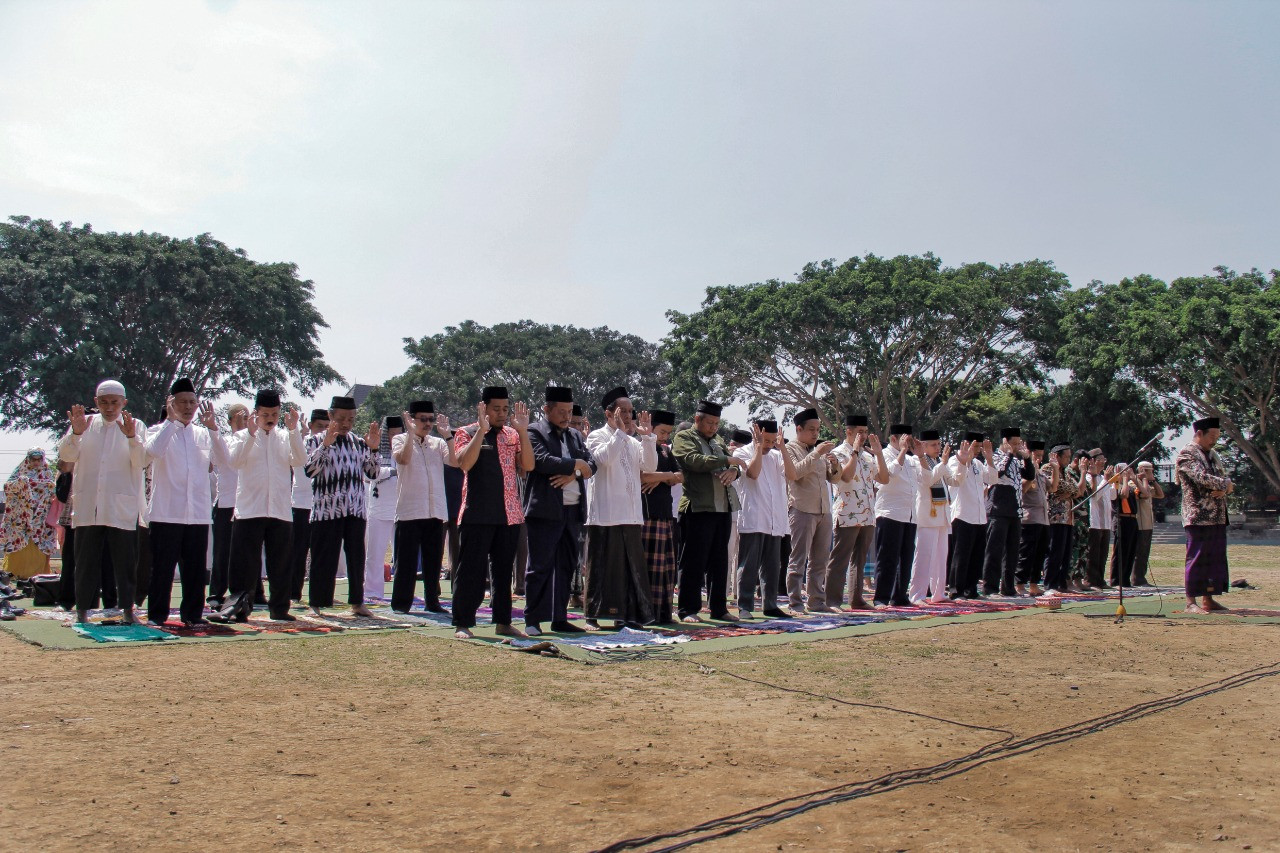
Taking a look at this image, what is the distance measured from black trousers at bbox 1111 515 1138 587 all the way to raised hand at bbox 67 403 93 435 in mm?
11606

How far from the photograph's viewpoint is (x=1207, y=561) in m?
9.89

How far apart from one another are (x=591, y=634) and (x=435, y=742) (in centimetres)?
344

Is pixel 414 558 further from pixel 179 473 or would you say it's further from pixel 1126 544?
pixel 1126 544

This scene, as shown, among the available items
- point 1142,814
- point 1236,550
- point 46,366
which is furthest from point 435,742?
point 46,366

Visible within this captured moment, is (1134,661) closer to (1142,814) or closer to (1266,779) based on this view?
(1266,779)

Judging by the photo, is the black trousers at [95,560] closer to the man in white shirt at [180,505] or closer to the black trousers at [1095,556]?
the man in white shirt at [180,505]

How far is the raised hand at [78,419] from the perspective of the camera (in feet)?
24.4

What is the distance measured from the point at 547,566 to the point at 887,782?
408 centimetres

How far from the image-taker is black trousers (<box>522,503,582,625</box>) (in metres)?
7.48

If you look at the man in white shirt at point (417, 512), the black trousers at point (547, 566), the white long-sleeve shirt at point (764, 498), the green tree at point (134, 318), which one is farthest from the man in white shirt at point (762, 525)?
the green tree at point (134, 318)

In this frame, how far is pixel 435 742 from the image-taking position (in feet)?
13.9

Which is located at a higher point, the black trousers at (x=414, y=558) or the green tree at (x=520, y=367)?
the green tree at (x=520, y=367)

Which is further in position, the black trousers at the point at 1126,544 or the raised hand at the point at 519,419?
the black trousers at the point at 1126,544

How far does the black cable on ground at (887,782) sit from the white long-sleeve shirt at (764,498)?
3.86m
